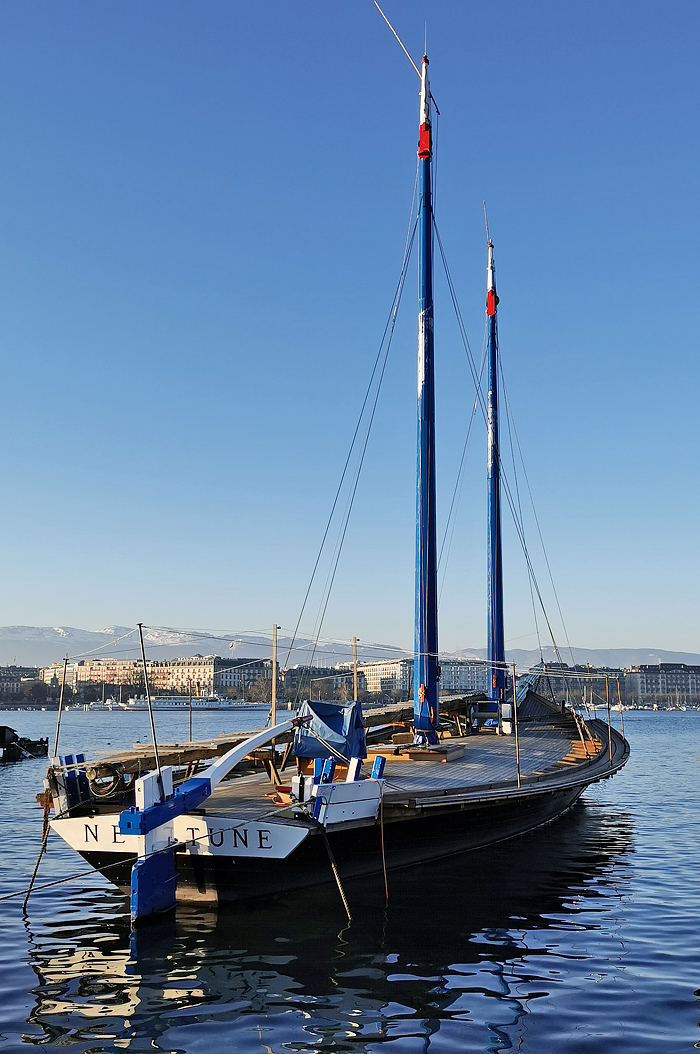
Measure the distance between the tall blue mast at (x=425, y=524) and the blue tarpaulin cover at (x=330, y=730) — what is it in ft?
16.3

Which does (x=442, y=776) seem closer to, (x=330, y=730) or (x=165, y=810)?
(x=330, y=730)

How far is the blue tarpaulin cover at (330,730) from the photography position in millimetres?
17594

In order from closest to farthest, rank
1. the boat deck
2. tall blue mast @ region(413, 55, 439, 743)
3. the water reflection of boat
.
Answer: the water reflection of boat < the boat deck < tall blue mast @ region(413, 55, 439, 743)

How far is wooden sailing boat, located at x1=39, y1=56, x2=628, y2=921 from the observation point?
44.2 feet

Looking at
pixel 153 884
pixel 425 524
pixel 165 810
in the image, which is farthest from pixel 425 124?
pixel 153 884

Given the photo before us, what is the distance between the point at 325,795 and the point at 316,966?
9.14ft

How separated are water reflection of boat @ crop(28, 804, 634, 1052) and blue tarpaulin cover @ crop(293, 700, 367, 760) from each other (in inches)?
112

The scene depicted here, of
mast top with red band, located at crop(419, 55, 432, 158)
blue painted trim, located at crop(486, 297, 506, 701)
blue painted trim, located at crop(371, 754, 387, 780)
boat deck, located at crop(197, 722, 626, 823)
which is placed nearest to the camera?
blue painted trim, located at crop(371, 754, 387, 780)

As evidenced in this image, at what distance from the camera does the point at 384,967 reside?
454 inches

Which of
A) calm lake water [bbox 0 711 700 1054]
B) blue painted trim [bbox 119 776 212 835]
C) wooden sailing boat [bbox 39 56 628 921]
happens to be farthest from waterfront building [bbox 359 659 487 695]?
blue painted trim [bbox 119 776 212 835]

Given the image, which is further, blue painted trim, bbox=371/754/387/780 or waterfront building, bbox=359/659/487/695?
waterfront building, bbox=359/659/487/695

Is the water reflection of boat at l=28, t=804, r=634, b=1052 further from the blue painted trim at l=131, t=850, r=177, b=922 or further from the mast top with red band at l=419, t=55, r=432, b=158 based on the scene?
the mast top with red band at l=419, t=55, r=432, b=158

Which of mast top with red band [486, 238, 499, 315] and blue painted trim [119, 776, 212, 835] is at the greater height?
mast top with red band [486, 238, 499, 315]

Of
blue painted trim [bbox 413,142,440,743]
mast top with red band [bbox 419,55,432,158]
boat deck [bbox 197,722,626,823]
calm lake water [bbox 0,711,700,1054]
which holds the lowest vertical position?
calm lake water [bbox 0,711,700,1054]
